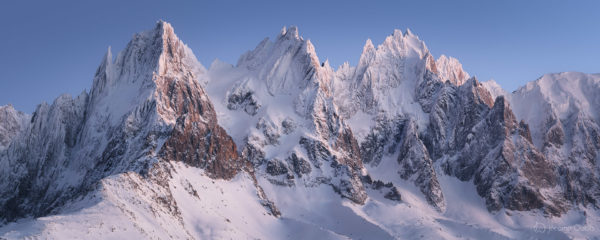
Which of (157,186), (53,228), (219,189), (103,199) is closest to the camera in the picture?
(53,228)

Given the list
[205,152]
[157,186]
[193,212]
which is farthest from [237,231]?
[205,152]

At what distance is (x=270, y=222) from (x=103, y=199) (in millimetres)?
64439

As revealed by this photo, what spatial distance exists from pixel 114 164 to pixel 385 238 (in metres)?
78.6

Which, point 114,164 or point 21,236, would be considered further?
point 114,164

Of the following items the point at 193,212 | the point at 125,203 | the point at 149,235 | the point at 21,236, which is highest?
the point at 193,212

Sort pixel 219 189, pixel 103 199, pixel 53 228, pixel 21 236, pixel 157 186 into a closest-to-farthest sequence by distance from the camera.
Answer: pixel 21 236 < pixel 53 228 < pixel 103 199 < pixel 157 186 < pixel 219 189

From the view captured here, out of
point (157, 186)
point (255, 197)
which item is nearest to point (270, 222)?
point (255, 197)

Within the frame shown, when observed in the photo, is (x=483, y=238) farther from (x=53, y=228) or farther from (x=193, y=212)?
(x=53, y=228)

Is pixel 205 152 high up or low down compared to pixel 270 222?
up

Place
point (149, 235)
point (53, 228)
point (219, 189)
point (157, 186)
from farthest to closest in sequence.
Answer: point (219, 189)
point (157, 186)
point (149, 235)
point (53, 228)

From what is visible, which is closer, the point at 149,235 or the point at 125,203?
the point at 149,235

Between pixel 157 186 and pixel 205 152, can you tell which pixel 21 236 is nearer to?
pixel 157 186

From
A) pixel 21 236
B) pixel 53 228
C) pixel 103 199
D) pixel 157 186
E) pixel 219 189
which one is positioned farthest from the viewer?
pixel 219 189

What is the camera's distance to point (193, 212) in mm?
165750
